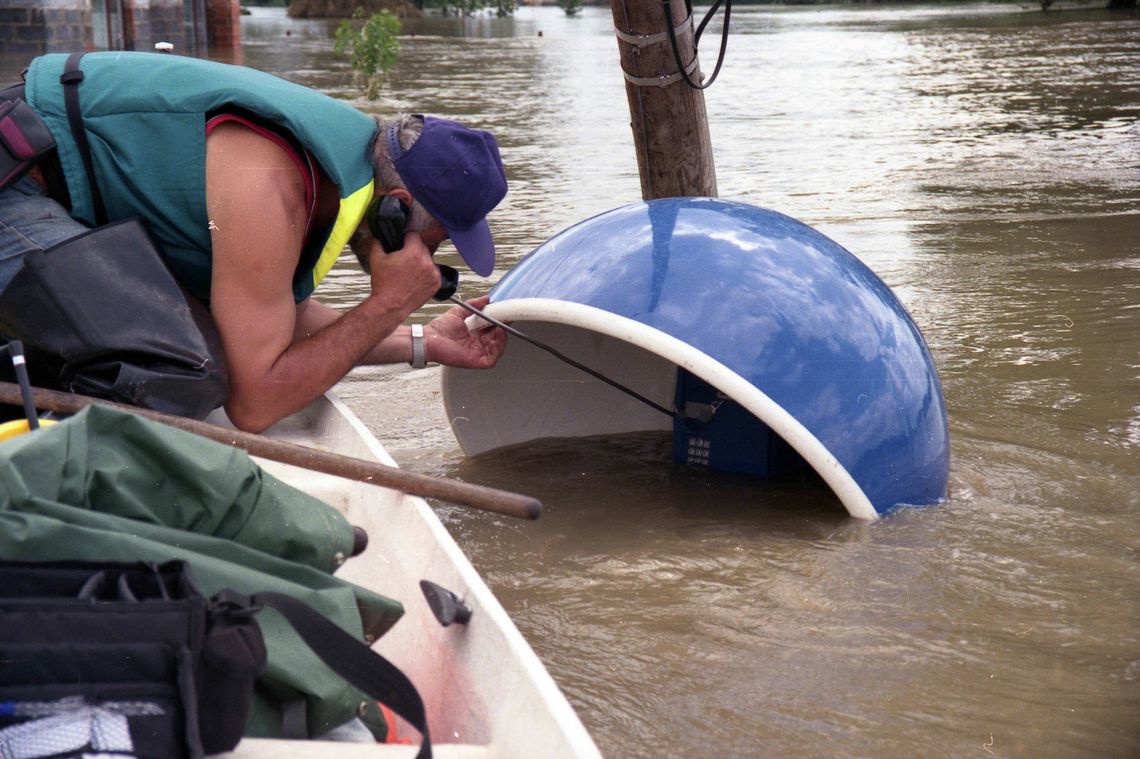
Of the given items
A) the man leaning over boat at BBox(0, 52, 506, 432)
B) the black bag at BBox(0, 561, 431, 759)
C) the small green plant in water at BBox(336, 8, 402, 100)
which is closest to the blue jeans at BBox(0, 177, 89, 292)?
the man leaning over boat at BBox(0, 52, 506, 432)

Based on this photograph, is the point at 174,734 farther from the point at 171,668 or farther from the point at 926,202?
the point at 926,202

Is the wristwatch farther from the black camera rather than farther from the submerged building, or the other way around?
the submerged building

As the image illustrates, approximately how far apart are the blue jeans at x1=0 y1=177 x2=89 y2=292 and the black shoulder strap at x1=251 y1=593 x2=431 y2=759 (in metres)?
1.45

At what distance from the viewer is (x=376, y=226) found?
3359mm

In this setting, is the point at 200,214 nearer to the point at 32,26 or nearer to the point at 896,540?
the point at 896,540

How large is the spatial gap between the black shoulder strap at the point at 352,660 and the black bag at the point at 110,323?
4.01 feet

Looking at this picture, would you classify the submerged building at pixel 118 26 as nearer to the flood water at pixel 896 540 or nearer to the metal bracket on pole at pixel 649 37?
the flood water at pixel 896 540

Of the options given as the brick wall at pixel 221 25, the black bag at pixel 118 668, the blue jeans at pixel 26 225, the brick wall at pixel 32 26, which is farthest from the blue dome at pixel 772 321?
the brick wall at pixel 221 25

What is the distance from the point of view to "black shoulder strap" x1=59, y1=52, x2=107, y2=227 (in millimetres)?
3102

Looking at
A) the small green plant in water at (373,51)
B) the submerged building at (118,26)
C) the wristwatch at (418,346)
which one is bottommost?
the wristwatch at (418,346)

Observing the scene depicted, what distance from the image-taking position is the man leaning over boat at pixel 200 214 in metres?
2.98

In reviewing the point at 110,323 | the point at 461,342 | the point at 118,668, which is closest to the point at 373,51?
the point at 461,342

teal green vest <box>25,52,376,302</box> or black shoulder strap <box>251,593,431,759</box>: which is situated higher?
teal green vest <box>25,52,376,302</box>

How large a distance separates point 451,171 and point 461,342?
0.79m
